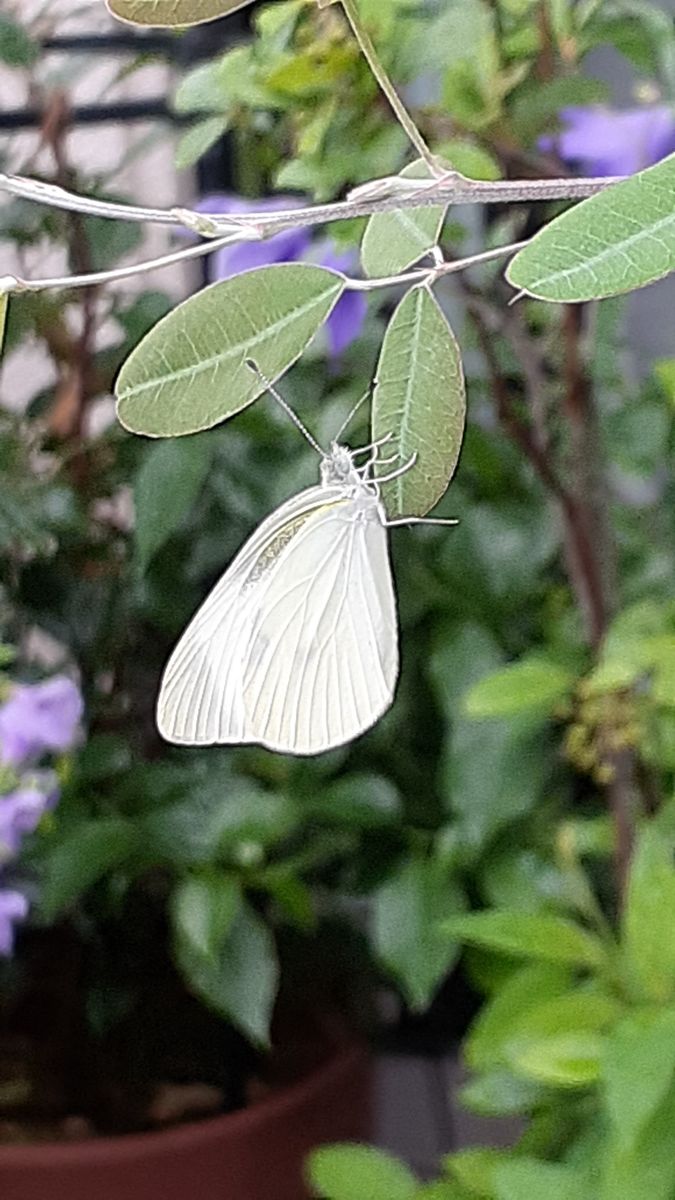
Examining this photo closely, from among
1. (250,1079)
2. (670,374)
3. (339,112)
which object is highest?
(339,112)

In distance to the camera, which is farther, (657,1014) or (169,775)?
(169,775)

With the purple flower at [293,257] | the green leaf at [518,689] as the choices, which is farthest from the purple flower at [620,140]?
the green leaf at [518,689]

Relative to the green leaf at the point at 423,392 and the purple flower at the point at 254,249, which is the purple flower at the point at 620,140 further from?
the green leaf at the point at 423,392

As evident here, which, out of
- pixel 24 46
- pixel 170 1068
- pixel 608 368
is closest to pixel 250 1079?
pixel 170 1068

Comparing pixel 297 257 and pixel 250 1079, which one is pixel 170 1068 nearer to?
pixel 250 1079

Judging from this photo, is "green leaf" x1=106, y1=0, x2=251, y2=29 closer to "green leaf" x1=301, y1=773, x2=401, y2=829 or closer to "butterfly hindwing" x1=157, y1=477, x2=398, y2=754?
"butterfly hindwing" x1=157, y1=477, x2=398, y2=754

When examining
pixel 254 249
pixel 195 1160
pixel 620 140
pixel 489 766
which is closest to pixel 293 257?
pixel 254 249
